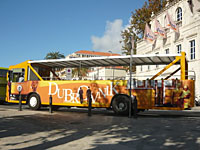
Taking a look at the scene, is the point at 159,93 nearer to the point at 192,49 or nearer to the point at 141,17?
the point at 192,49

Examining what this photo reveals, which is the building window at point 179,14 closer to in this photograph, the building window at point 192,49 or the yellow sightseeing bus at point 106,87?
the building window at point 192,49

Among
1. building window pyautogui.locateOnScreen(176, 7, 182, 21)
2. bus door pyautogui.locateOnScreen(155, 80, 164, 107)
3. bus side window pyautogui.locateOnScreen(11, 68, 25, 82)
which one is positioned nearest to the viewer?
bus door pyautogui.locateOnScreen(155, 80, 164, 107)

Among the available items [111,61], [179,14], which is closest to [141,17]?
[179,14]

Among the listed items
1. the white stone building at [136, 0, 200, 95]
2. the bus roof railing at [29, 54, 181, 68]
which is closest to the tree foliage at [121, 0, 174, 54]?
the white stone building at [136, 0, 200, 95]

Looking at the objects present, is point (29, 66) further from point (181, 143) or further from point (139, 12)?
point (139, 12)

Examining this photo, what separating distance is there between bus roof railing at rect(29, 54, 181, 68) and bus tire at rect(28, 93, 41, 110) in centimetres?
239

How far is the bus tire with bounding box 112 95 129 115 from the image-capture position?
1234 centimetres

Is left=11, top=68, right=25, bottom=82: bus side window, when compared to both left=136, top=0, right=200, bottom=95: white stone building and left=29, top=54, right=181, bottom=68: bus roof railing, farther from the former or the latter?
left=136, top=0, right=200, bottom=95: white stone building

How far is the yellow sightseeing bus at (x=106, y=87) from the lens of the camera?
1161 cm

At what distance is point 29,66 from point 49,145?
10.7m

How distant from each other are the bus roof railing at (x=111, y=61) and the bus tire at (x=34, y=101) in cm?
239

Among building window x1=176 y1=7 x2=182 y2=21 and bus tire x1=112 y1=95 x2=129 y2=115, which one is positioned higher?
building window x1=176 y1=7 x2=182 y2=21

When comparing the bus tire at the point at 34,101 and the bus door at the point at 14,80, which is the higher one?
the bus door at the point at 14,80

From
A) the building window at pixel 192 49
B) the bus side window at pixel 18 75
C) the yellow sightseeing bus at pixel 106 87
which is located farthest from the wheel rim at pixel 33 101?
the building window at pixel 192 49
